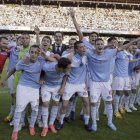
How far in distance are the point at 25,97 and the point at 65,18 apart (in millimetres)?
32545

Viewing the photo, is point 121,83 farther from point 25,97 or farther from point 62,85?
point 25,97

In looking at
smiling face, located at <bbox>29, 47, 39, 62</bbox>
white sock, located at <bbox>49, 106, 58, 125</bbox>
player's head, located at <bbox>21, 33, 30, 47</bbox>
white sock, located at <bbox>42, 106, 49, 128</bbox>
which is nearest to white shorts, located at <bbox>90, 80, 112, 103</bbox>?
white sock, located at <bbox>49, 106, 58, 125</bbox>

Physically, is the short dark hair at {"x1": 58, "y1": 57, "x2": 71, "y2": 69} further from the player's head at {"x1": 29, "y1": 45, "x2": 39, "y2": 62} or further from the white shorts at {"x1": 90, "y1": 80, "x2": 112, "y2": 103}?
the white shorts at {"x1": 90, "y1": 80, "x2": 112, "y2": 103}

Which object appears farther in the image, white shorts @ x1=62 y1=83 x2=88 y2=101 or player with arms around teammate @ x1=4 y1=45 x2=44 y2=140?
white shorts @ x1=62 y1=83 x2=88 y2=101

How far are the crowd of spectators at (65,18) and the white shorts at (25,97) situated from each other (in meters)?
30.4

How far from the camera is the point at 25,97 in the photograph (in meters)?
6.76

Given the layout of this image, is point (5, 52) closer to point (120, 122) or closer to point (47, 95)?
point (47, 95)

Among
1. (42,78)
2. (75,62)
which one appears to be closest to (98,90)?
(75,62)

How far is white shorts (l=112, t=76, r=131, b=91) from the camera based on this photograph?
8875 mm

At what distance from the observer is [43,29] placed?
36219 mm

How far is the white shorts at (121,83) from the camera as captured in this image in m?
8.88

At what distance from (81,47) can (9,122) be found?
96.3 inches

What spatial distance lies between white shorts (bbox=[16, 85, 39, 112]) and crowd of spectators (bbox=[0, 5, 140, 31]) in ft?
99.7

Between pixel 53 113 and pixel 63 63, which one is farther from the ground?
pixel 63 63
